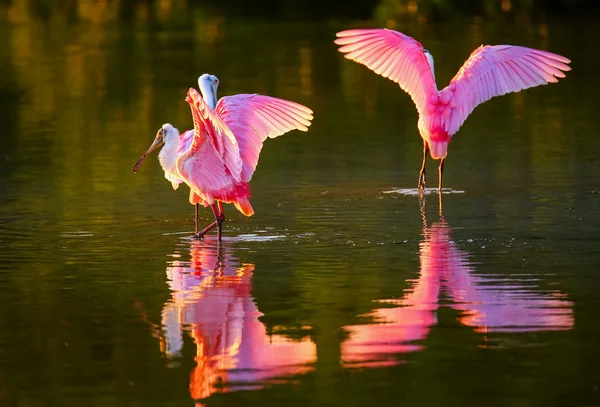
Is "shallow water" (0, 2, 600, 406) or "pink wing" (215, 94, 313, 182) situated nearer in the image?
"shallow water" (0, 2, 600, 406)

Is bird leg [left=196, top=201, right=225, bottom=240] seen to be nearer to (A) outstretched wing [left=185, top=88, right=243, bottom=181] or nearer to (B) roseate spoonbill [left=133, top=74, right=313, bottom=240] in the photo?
(B) roseate spoonbill [left=133, top=74, right=313, bottom=240]

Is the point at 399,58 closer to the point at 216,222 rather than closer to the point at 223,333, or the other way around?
the point at 216,222

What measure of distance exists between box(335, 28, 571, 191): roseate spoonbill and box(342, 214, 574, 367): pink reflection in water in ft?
17.6

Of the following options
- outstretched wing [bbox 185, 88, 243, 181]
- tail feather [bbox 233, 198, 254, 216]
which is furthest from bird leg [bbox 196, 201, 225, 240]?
outstretched wing [bbox 185, 88, 243, 181]

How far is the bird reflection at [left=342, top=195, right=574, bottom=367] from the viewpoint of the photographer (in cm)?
1020

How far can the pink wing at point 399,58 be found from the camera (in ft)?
60.6

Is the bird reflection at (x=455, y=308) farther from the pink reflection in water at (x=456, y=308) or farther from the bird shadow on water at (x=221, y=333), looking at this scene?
the bird shadow on water at (x=221, y=333)

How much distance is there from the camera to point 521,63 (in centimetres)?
1839

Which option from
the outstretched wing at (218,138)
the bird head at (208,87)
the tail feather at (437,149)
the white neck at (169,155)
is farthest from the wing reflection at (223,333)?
the tail feather at (437,149)

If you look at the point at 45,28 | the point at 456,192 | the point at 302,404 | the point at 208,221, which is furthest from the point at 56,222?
the point at 45,28

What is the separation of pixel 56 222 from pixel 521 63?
18.0ft

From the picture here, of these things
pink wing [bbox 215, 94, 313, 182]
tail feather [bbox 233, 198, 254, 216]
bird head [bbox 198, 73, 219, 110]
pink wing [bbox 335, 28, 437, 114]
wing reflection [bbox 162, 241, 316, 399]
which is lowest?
wing reflection [bbox 162, 241, 316, 399]

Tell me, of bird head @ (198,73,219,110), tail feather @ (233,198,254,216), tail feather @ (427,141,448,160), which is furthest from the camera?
tail feather @ (427,141,448,160)

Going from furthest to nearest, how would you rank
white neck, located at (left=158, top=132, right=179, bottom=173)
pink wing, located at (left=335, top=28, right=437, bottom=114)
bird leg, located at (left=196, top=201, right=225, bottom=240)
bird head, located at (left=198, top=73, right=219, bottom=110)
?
pink wing, located at (left=335, top=28, right=437, bottom=114) < bird head, located at (left=198, top=73, right=219, bottom=110) < white neck, located at (left=158, top=132, right=179, bottom=173) < bird leg, located at (left=196, top=201, right=225, bottom=240)
